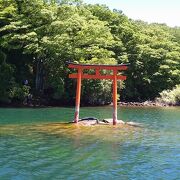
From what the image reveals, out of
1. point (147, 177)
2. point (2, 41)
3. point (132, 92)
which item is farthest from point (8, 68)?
point (147, 177)

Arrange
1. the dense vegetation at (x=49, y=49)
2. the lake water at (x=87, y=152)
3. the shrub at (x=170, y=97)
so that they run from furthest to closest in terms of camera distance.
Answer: the shrub at (x=170, y=97)
the dense vegetation at (x=49, y=49)
the lake water at (x=87, y=152)

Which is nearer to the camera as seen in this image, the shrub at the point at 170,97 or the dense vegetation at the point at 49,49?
the dense vegetation at the point at 49,49

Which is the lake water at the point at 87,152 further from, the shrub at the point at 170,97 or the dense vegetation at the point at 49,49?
the shrub at the point at 170,97

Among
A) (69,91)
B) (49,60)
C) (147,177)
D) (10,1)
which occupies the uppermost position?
(10,1)

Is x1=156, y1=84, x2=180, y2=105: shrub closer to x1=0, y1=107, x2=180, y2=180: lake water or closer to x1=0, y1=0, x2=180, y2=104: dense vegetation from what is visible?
x1=0, y1=0, x2=180, y2=104: dense vegetation

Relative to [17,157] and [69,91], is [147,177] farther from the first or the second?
[69,91]

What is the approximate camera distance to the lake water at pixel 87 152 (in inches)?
572

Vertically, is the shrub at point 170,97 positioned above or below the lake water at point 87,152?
above

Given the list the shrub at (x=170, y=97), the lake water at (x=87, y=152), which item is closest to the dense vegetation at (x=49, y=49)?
the shrub at (x=170, y=97)

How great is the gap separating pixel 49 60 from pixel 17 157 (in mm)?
33500

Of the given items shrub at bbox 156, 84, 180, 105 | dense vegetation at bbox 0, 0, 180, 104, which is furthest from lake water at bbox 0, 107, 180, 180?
shrub at bbox 156, 84, 180, 105

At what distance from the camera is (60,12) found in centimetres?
4803

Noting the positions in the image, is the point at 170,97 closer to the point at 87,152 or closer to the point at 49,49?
the point at 49,49

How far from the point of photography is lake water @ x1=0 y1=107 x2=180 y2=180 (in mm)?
14530
